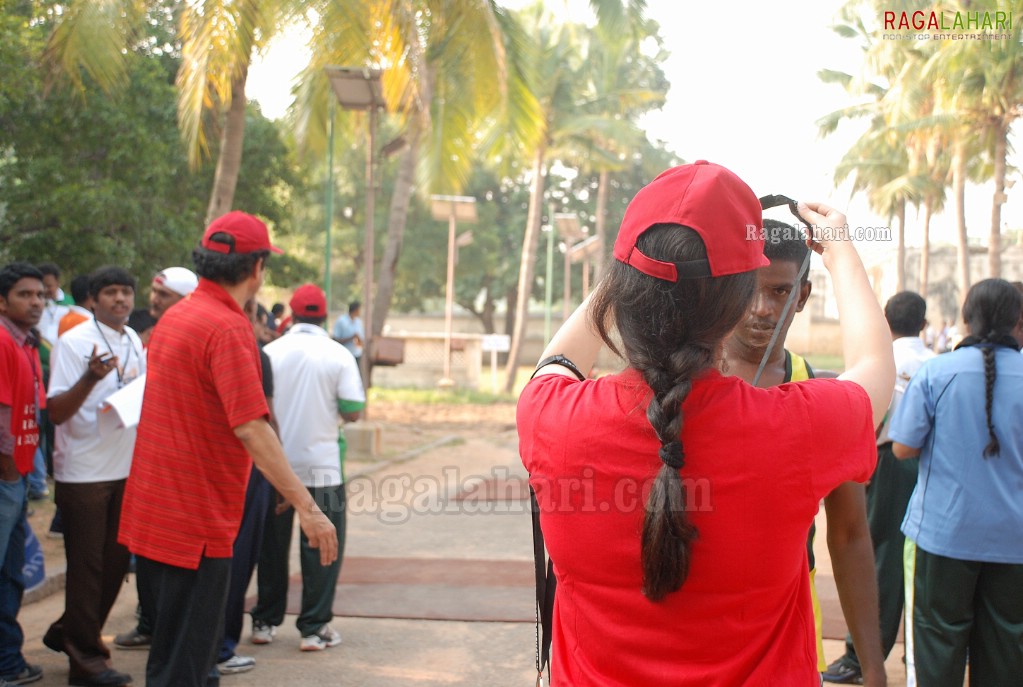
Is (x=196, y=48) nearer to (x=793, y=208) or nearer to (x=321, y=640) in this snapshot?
(x=321, y=640)

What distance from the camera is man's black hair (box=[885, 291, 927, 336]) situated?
5.30 m

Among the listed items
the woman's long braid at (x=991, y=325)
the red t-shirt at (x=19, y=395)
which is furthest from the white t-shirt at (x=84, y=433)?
the woman's long braid at (x=991, y=325)

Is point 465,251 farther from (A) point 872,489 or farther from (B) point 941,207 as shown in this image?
(A) point 872,489

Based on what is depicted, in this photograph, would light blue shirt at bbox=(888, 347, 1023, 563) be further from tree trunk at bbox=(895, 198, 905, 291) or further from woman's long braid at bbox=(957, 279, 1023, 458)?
tree trunk at bbox=(895, 198, 905, 291)

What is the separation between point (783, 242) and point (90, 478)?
3.63m

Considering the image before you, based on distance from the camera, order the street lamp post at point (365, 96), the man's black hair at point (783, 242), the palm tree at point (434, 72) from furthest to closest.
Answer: the street lamp post at point (365, 96), the palm tree at point (434, 72), the man's black hair at point (783, 242)

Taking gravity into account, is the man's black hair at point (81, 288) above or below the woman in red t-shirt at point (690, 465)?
above

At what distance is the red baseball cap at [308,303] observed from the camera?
604 centimetres

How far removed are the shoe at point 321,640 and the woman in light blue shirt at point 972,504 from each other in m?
3.22

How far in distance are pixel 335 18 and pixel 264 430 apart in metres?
8.45

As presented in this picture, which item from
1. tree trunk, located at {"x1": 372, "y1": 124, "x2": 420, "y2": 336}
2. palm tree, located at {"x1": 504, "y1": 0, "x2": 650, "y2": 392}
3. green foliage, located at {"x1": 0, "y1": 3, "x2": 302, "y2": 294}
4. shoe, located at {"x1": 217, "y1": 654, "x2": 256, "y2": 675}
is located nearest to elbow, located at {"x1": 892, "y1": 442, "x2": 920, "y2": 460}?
shoe, located at {"x1": 217, "y1": 654, "x2": 256, "y2": 675}

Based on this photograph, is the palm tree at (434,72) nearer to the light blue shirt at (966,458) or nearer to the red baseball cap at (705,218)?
the light blue shirt at (966,458)

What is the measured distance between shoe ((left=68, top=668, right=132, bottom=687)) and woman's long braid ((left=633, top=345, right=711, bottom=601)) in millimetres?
3995

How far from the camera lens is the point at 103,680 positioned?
468 cm
